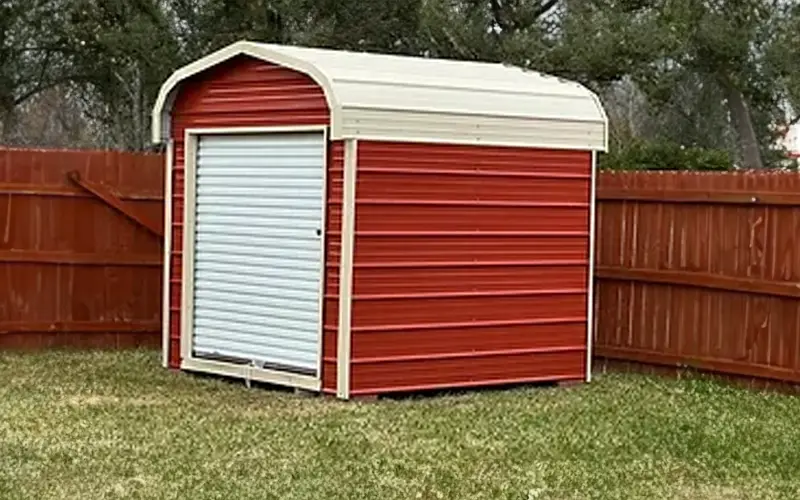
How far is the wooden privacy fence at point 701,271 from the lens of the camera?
413 inches

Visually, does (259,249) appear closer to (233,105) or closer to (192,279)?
(192,279)

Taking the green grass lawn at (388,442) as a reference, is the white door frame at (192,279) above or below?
→ above

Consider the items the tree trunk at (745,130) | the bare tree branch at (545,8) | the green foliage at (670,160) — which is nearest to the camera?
the green foliage at (670,160)

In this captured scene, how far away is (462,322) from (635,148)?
8.81m

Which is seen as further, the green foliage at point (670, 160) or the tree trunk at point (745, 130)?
the tree trunk at point (745, 130)

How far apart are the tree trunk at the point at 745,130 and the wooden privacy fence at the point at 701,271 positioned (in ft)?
40.9

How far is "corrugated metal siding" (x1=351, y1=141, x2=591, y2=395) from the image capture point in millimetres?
9812

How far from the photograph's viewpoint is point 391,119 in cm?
975

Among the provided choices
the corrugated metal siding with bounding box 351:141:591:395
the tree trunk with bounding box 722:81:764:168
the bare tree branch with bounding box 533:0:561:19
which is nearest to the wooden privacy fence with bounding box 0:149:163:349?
the corrugated metal siding with bounding box 351:141:591:395

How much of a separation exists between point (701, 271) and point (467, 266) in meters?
1.96

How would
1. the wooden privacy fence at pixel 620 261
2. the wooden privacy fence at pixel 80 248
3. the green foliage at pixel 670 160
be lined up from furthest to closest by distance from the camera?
the green foliage at pixel 670 160
the wooden privacy fence at pixel 80 248
the wooden privacy fence at pixel 620 261

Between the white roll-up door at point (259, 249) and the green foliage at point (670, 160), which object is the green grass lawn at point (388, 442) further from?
the green foliage at point (670, 160)

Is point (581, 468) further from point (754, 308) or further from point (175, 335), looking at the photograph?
point (175, 335)

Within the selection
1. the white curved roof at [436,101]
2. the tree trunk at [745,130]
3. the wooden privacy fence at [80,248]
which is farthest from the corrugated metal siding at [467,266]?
the tree trunk at [745,130]
